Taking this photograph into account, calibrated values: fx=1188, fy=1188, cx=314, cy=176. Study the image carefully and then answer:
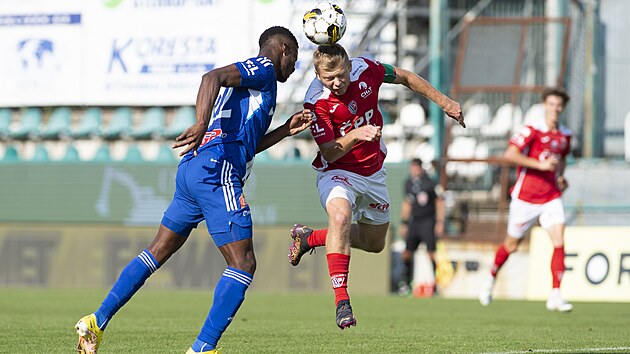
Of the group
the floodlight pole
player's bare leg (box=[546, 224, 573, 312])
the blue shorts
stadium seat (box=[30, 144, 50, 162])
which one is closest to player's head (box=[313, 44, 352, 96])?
the blue shorts

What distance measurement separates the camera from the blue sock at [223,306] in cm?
729

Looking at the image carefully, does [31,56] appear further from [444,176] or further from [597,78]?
[597,78]

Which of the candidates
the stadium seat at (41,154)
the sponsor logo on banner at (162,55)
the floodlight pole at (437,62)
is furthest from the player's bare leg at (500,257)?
the stadium seat at (41,154)

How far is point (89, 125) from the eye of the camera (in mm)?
24688

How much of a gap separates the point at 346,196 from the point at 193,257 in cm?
1059

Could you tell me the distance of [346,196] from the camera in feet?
31.1

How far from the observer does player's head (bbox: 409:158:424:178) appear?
19203 millimetres

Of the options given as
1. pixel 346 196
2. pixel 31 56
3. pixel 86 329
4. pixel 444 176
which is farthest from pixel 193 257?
pixel 86 329

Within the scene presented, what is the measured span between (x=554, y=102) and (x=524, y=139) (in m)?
0.55

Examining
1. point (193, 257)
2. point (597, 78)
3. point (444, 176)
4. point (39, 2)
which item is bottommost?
point (193, 257)

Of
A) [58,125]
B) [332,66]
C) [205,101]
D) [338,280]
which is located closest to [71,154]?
[58,125]

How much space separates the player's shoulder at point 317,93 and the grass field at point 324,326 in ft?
6.32

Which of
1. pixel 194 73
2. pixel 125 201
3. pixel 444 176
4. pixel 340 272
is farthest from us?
pixel 194 73

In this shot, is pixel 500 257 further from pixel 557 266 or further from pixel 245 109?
pixel 245 109
